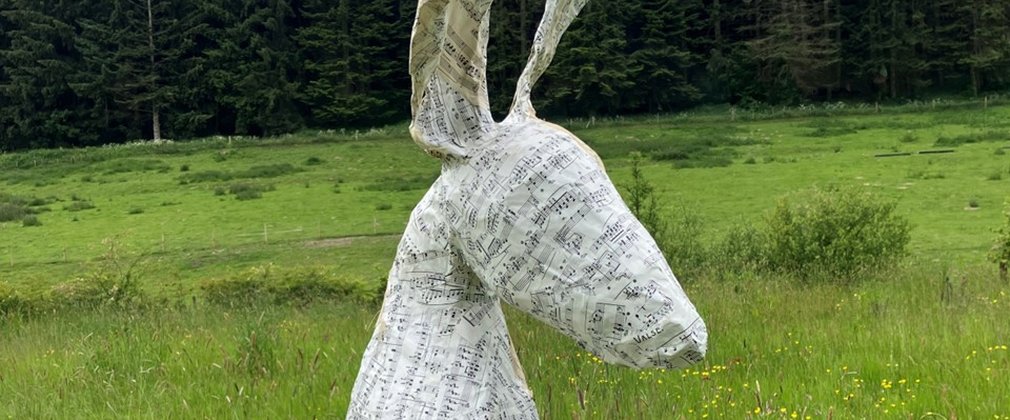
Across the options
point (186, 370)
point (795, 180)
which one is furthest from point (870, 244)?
point (795, 180)

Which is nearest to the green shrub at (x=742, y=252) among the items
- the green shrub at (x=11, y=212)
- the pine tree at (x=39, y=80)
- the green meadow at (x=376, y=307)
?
the green meadow at (x=376, y=307)

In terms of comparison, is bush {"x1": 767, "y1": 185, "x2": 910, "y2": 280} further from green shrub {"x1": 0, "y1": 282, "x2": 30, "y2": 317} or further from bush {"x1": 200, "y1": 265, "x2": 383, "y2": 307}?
green shrub {"x1": 0, "y1": 282, "x2": 30, "y2": 317}

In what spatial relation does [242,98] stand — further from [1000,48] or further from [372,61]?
[1000,48]

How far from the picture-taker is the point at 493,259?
66.2 inches

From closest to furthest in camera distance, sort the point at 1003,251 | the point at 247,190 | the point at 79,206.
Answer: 1. the point at 1003,251
2. the point at 79,206
3. the point at 247,190

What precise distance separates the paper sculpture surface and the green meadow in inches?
66.5

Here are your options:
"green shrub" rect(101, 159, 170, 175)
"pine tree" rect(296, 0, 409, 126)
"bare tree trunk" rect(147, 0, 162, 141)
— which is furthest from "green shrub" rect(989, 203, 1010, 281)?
"bare tree trunk" rect(147, 0, 162, 141)

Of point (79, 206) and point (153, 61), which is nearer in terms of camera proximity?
point (79, 206)

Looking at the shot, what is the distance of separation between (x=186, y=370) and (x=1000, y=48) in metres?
42.1

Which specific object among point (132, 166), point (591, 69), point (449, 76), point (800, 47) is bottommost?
point (132, 166)

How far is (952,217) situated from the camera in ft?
48.9

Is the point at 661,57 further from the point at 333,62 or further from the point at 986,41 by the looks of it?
the point at 333,62

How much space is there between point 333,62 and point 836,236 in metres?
35.7

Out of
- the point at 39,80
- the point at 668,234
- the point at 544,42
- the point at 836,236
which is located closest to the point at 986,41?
the point at 668,234
